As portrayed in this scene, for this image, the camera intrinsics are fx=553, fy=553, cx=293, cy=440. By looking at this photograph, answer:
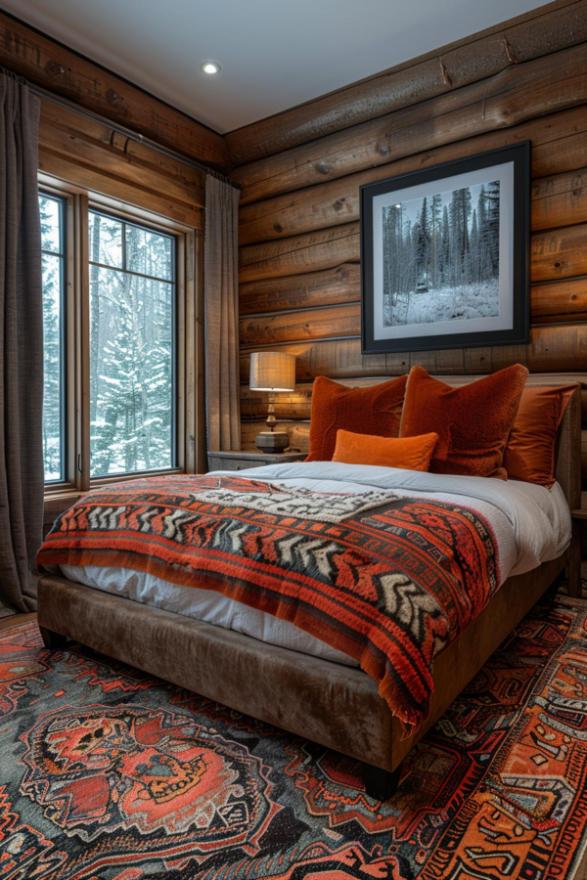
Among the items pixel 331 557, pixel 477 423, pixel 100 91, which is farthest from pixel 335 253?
pixel 331 557

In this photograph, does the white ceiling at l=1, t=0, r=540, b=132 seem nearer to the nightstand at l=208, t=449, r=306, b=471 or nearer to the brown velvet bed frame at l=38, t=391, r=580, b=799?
the nightstand at l=208, t=449, r=306, b=471

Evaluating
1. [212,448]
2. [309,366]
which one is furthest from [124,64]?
[212,448]

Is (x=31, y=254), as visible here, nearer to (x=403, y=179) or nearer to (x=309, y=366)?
(x=309, y=366)

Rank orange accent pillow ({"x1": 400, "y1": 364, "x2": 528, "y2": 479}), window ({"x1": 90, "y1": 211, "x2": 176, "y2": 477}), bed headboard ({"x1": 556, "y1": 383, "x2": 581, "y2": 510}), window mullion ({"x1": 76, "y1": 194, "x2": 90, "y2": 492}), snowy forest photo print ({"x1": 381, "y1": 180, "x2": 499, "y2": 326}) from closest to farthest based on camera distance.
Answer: orange accent pillow ({"x1": 400, "y1": 364, "x2": 528, "y2": 479})
bed headboard ({"x1": 556, "y1": 383, "x2": 581, "y2": 510})
snowy forest photo print ({"x1": 381, "y1": 180, "x2": 499, "y2": 326})
window mullion ({"x1": 76, "y1": 194, "x2": 90, "y2": 492})
window ({"x1": 90, "y1": 211, "x2": 176, "y2": 477})

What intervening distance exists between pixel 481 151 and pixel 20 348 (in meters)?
2.89

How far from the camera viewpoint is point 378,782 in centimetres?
135

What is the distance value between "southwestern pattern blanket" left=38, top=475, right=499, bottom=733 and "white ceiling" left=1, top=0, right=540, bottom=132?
268cm

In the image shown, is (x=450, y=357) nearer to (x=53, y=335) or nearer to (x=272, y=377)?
(x=272, y=377)

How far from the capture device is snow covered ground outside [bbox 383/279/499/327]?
3.31m

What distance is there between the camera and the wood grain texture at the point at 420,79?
2988 millimetres

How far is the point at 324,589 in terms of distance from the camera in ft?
4.64

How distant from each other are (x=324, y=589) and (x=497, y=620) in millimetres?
817

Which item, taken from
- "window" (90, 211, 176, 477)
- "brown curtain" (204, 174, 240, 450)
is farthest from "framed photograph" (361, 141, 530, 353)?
"window" (90, 211, 176, 477)

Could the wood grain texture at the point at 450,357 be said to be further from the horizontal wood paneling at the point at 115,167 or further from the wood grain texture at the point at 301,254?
the horizontal wood paneling at the point at 115,167
